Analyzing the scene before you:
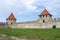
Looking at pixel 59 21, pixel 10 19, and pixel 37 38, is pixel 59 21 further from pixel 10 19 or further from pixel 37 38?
pixel 10 19

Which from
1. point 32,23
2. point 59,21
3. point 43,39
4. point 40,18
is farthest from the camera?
point 40,18

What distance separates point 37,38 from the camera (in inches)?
1075

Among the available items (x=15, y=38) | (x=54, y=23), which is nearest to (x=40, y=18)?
(x=54, y=23)

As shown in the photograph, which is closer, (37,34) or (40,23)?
(37,34)

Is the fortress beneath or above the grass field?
above

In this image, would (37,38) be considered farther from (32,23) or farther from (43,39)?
(32,23)

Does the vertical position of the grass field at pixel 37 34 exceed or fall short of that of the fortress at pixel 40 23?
it falls short

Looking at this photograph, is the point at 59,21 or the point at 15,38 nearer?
the point at 15,38

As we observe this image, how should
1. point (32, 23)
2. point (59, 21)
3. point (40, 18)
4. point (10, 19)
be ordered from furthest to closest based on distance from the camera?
1. point (10, 19)
2. point (40, 18)
3. point (32, 23)
4. point (59, 21)

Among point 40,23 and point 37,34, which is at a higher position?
point 40,23

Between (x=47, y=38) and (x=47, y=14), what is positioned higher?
(x=47, y=14)

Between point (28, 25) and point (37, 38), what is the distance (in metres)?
27.2

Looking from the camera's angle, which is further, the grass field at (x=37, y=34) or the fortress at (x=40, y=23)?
the fortress at (x=40, y=23)

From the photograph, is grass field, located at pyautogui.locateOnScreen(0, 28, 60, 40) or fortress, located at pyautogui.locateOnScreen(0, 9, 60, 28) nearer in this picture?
grass field, located at pyautogui.locateOnScreen(0, 28, 60, 40)
